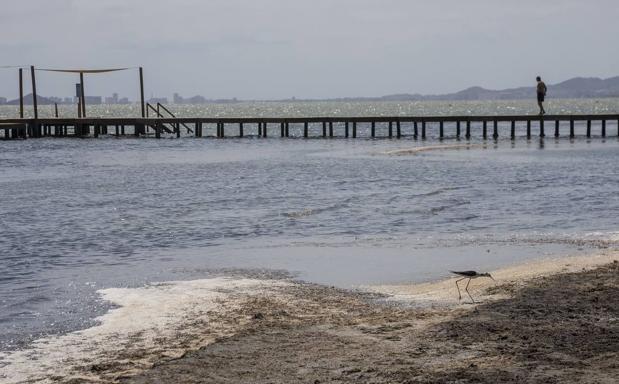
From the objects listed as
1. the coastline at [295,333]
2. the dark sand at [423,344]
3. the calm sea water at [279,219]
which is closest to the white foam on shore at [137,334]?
the coastline at [295,333]

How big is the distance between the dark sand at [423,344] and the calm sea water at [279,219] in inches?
86.8

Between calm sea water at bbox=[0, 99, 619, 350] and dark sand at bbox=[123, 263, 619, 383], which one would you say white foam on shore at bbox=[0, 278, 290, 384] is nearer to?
dark sand at bbox=[123, 263, 619, 383]

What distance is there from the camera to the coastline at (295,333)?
26.5 ft

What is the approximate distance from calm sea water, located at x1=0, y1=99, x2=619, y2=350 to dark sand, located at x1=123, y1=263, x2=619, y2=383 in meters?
2.20

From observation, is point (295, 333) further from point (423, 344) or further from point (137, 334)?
point (137, 334)

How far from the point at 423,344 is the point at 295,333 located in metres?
1.38

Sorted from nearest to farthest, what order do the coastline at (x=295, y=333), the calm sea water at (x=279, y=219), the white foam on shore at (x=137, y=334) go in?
the coastline at (x=295, y=333) → the white foam on shore at (x=137, y=334) → the calm sea water at (x=279, y=219)

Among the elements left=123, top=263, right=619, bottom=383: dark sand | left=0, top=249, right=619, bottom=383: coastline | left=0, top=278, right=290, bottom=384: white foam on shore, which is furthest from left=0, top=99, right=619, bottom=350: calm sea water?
left=123, top=263, right=619, bottom=383: dark sand

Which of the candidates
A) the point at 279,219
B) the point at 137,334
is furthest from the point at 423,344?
the point at 279,219

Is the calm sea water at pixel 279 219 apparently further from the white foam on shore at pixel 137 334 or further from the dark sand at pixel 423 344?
the dark sand at pixel 423 344

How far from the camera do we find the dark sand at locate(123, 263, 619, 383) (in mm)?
7785

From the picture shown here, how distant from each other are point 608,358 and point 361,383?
2.06 meters

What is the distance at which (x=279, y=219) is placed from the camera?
68.0ft

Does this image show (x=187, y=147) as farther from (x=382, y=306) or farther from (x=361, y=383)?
(x=361, y=383)
